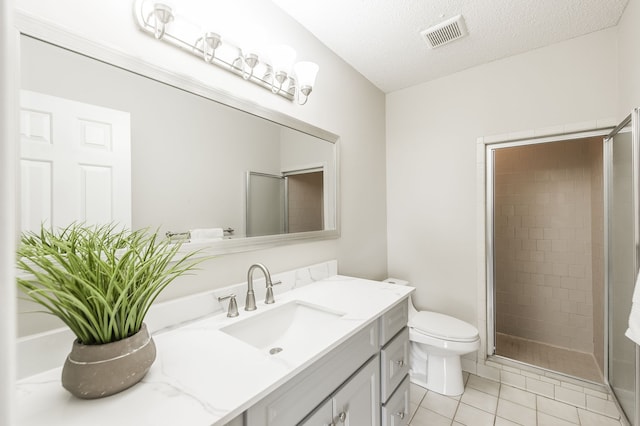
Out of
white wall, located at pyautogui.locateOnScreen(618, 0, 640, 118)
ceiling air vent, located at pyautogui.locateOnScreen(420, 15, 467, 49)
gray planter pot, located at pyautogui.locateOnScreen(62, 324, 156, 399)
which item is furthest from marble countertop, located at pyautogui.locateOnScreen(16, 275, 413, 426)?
white wall, located at pyautogui.locateOnScreen(618, 0, 640, 118)

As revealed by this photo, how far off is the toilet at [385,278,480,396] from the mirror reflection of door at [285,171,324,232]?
3.41 ft

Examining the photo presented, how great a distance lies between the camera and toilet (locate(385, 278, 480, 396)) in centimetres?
183

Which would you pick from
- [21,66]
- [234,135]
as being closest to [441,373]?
[234,135]

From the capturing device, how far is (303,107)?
1.68m

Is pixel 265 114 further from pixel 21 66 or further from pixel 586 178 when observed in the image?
pixel 586 178

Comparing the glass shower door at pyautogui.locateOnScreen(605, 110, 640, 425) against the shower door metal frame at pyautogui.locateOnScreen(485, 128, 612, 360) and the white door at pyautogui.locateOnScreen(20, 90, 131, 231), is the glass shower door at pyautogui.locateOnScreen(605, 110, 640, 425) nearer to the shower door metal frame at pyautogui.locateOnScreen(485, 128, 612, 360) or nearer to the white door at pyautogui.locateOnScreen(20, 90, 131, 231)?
the shower door metal frame at pyautogui.locateOnScreen(485, 128, 612, 360)

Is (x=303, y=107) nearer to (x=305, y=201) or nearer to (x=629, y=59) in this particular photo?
(x=305, y=201)

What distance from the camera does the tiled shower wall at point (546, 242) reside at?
2420 millimetres

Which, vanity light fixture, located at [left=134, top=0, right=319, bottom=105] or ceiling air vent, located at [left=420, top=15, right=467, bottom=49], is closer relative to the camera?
vanity light fixture, located at [left=134, top=0, right=319, bottom=105]

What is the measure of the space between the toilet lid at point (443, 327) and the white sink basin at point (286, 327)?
1.03 m

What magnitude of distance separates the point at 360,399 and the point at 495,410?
4.07ft

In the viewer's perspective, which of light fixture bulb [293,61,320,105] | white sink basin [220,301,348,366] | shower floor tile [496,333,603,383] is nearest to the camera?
white sink basin [220,301,348,366]

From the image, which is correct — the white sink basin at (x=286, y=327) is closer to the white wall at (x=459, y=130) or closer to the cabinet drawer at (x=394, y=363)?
the cabinet drawer at (x=394, y=363)

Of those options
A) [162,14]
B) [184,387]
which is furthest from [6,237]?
[162,14]
